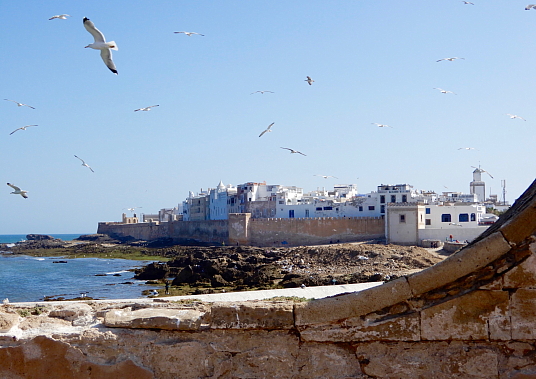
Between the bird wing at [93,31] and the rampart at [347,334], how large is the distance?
637 centimetres

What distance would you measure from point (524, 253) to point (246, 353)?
137 cm

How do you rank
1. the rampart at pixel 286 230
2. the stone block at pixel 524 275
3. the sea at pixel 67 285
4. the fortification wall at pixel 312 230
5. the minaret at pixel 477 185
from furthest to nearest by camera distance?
the minaret at pixel 477 185 < the rampart at pixel 286 230 < the fortification wall at pixel 312 230 < the sea at pixel 67 285 < the stone block at pixel 524 275

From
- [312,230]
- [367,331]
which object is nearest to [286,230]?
[312,230]

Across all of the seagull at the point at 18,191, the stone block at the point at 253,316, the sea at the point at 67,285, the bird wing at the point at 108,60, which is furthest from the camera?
the sea at the point at 67,285

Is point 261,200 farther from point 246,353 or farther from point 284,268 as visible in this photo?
point 246,353

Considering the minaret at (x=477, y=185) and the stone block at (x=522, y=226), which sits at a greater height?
the minaret at (x=477, y=185)

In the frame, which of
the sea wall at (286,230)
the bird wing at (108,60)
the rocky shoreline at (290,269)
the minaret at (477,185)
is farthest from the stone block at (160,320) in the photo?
the minaret at (477,185)

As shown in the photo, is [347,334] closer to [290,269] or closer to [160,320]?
[160,320]

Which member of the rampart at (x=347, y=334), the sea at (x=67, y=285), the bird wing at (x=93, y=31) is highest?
the bird wing at (x=93, y=31)

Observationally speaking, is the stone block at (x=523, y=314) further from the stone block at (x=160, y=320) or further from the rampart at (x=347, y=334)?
the stone block at (x=160, y=320)

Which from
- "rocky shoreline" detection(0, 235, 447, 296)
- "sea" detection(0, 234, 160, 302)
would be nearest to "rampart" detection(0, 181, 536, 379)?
"rocky shoreline" detection(0, 235, 447, 296)

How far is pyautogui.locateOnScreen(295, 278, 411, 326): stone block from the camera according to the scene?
2.67 metres

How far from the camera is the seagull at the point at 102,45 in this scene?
8430 mm

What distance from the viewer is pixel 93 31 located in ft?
28.0
